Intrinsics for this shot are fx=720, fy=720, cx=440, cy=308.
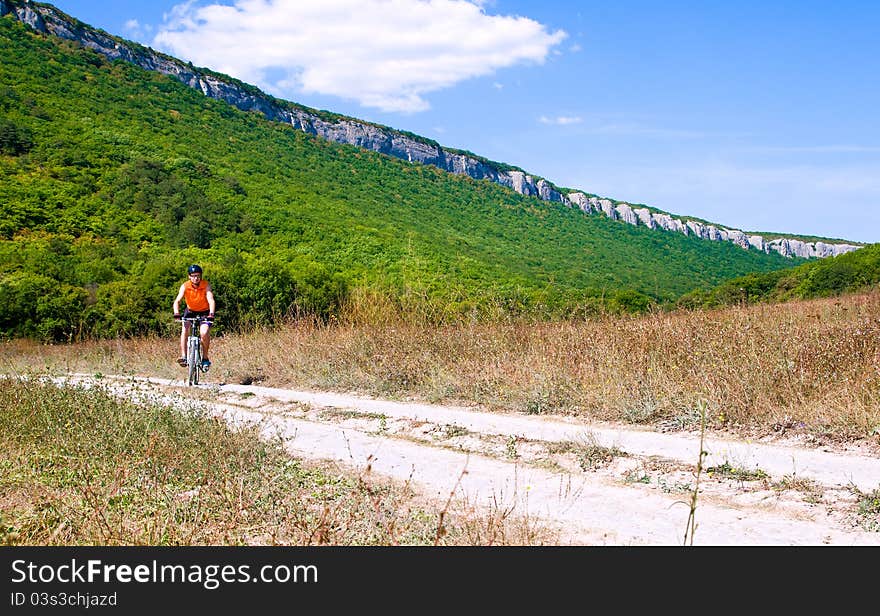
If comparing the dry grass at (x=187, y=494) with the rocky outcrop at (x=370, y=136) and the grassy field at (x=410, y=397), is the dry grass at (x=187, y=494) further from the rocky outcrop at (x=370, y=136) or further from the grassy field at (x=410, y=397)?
the rocky outcrop at (x=370, y=136)

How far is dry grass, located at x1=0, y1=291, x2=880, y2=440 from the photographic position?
6402 mm

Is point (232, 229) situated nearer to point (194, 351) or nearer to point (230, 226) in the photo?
point (230, 226)

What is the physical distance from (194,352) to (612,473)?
8.02 meters

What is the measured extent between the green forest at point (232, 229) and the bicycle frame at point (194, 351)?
9.10 ft

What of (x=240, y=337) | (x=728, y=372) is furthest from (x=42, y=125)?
(x=728, y=372)

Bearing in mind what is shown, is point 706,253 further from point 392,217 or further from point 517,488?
point 517,488

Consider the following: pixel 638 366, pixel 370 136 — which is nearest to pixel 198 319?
pixel 638 366

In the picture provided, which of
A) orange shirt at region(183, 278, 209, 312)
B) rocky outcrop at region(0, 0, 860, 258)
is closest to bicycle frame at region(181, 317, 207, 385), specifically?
orange shirt at region(183, 278, 209, 312)

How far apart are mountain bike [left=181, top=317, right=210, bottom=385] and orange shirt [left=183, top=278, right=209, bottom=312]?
20cm

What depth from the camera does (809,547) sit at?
3.46 meters

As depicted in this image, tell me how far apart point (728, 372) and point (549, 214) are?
4639 inches

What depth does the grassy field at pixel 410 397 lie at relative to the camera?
4.00 meters

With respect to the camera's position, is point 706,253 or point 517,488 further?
point 706,253

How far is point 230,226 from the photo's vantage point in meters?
53.8
